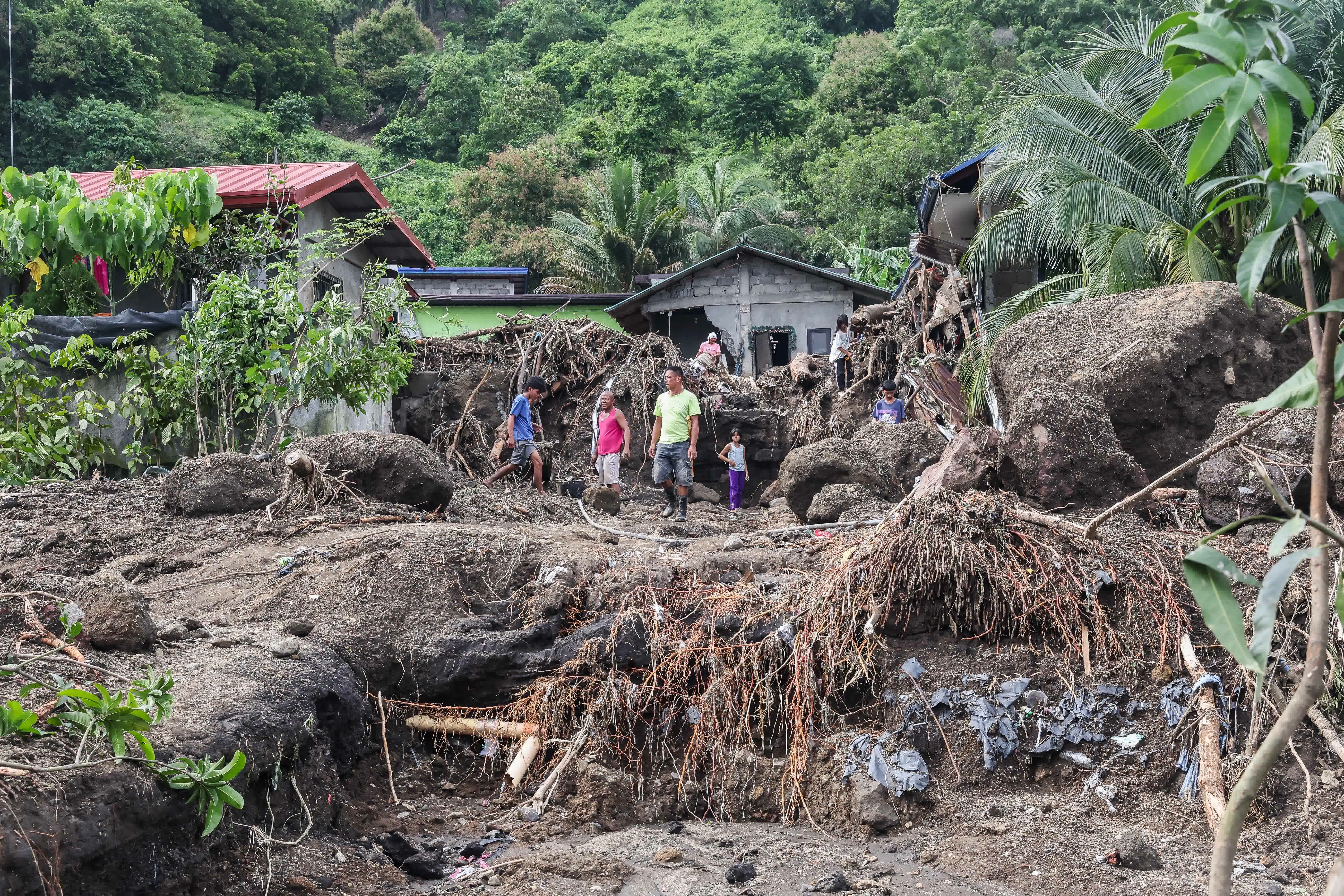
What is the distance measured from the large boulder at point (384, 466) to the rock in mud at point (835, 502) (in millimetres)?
3244

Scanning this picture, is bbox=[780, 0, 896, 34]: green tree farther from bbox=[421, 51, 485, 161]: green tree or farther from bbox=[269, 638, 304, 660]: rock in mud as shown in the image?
bbox=[269, 638, 304, 660]: rock in mud

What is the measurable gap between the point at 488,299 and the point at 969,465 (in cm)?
2034

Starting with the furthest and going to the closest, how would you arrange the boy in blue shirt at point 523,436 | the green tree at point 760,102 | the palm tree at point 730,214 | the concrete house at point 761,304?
the green tree at point 760,102, the palm tree at point 730,214, the concrete house at point 761,304, the boy in blue shirt at point 523,436

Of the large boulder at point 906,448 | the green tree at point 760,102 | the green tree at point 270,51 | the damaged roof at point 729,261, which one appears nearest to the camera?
the large boulder at point 906,448

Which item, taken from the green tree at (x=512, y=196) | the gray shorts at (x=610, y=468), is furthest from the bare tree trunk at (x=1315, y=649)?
the green tree at (x=512, y=196)

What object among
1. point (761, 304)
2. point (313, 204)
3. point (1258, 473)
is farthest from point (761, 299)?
point (1258, 473)

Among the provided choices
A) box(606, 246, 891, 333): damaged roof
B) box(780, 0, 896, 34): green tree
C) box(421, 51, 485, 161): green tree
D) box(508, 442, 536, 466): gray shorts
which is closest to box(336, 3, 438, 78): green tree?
box(421, 51, 485, 161): green tree

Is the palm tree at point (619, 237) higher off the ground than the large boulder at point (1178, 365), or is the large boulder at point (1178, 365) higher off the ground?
the palm tree at point (619, 237)

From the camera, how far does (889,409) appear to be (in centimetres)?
1348

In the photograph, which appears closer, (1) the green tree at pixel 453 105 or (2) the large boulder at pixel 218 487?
(2) the large boulder at pixel 218 487

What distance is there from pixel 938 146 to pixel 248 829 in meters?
27.0

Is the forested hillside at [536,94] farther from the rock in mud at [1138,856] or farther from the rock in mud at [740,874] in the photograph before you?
the rock in mud at [740,874]

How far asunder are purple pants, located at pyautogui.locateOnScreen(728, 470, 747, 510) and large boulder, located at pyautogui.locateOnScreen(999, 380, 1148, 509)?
A: 778 centimetres

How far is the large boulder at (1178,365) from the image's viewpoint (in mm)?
8562
